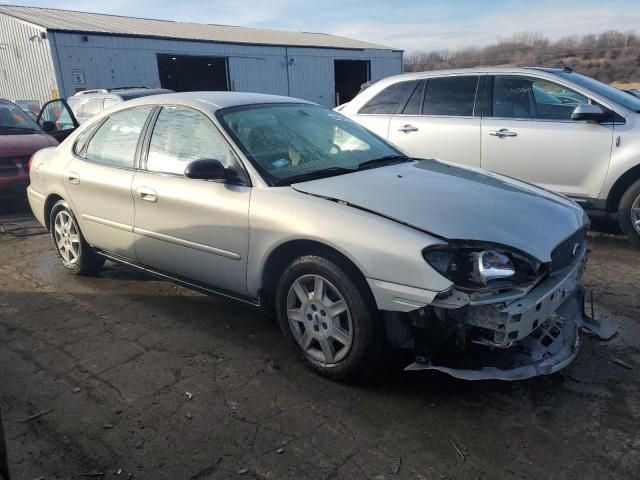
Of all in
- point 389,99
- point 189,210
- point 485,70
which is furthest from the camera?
point 389,99

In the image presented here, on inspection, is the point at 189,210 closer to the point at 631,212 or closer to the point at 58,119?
the point at 631,212

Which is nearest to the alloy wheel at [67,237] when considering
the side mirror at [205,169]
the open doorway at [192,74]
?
the side mirror at [205,169]

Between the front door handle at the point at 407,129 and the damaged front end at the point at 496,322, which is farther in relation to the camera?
the front door handle at the point at 407,129

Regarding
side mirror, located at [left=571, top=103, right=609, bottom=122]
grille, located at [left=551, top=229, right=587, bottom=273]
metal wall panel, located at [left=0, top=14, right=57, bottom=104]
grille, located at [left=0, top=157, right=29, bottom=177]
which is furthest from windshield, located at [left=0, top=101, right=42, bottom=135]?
metal wall panel, located at [left=0, top=14, right=57, bottom=104]

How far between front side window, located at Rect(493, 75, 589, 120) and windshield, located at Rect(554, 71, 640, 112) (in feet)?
0.49

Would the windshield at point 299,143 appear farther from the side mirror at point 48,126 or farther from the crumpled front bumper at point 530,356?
the side mirror at point 48,126

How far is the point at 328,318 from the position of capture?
2961 millimetres

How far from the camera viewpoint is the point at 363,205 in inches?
115

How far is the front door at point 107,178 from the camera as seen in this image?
13.4 ft

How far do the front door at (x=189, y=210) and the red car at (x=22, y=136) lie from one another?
15.7ft

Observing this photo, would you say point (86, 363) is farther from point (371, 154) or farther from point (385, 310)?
point (371, 154)

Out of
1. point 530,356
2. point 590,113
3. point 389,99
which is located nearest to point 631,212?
point 590,113

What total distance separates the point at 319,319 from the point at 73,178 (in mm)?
2759

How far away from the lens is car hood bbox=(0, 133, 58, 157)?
25.4 feet
